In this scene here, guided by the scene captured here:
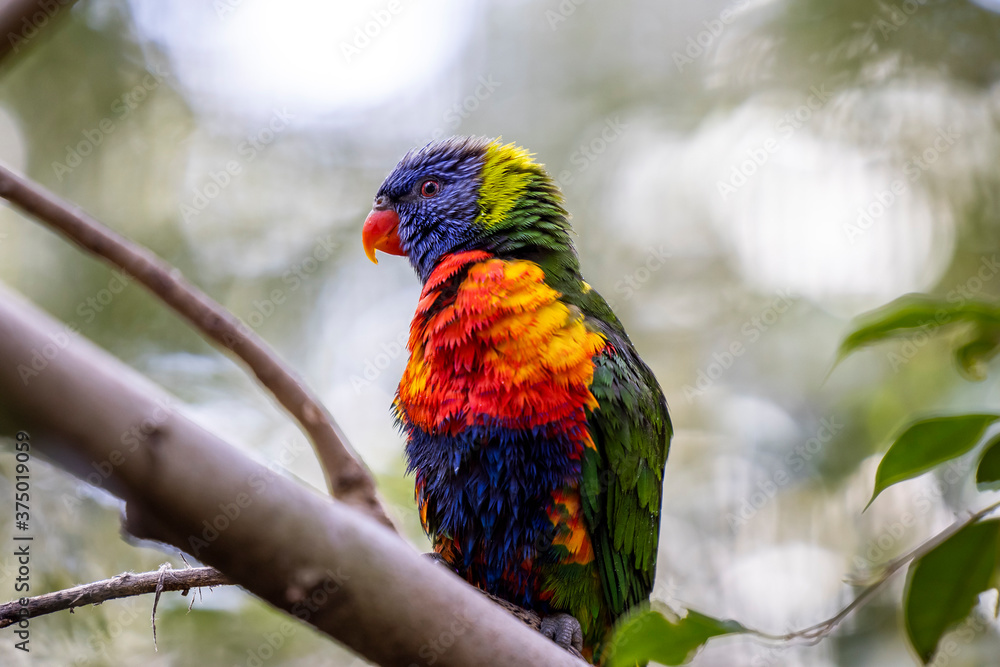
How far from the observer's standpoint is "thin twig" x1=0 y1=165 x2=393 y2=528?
156cm

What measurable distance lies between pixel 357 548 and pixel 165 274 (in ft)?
2.54

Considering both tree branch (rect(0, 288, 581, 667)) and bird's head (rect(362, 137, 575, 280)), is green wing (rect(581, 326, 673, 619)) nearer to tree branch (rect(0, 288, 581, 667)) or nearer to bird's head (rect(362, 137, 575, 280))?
bird's head (rect(362, 137, 575, 280))

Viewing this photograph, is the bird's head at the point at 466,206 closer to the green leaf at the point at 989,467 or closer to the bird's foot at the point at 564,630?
the bird's foot at the point at 564,630

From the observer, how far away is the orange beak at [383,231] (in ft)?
13.2

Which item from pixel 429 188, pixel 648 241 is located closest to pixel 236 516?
pixel 429 188

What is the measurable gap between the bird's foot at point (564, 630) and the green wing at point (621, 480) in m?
Answer: 0.20

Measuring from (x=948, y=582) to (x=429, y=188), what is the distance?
3.02 m

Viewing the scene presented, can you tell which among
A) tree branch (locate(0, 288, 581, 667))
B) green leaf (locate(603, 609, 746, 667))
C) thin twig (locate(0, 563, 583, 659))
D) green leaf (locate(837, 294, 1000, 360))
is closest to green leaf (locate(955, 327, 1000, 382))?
green leaf (locate(837, 294, 1000, 360))

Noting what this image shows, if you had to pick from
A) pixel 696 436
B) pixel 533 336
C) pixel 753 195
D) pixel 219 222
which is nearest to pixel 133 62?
pixel 219 222

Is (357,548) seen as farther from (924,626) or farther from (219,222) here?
(219,222)

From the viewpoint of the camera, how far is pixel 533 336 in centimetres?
298

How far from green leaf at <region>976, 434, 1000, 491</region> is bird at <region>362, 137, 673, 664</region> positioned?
5.36 ft

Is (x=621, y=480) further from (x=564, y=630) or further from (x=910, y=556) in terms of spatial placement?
(x=910, y=556)

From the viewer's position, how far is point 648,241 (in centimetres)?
773
